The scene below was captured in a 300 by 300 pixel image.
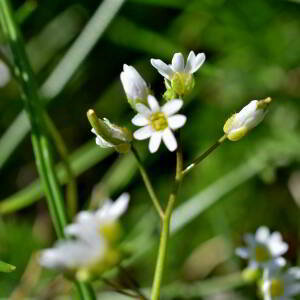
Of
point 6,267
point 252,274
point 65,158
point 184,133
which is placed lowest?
point 184,133

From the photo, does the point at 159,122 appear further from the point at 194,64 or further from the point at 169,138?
the point at 194,64

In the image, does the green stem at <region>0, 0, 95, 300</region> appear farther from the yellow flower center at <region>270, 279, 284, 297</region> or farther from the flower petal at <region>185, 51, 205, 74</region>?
the yellow flower center at <region>270, 279, 284, 297</region>

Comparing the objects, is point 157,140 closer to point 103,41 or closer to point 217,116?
point 217,116

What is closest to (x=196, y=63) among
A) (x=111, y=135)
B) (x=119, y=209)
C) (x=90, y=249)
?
(x=111, y=135)

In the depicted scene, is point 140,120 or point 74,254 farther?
point 140,120

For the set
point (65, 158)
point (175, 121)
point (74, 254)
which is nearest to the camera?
point (74, 254)

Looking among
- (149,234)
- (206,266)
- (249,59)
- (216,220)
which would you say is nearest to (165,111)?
(149,234)

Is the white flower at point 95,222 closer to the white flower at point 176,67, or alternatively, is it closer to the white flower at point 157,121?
the white flower at point 157,121

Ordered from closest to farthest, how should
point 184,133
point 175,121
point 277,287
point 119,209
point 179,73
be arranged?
1. point 119,209
2. point 175,121
3. point 179,73
4. point 277,287
5. point 184,133
